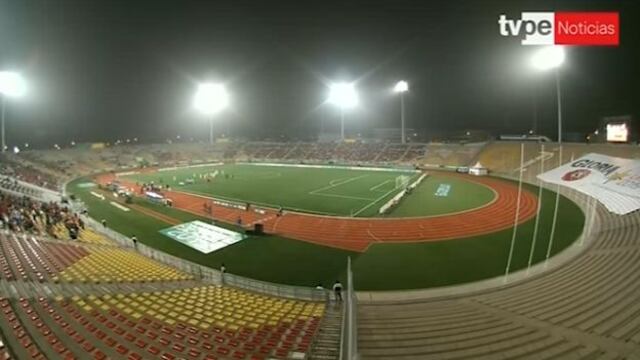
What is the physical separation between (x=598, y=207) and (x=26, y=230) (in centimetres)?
3323

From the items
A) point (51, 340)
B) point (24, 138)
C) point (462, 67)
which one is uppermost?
point (462, 67)

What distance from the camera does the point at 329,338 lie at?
33.2ft

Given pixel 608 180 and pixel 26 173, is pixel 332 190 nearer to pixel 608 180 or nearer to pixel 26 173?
pixel 608 180

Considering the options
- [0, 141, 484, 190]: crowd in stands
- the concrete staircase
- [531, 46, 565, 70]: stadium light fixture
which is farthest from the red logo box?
[0, 141, 484, 190]: crowd in stands

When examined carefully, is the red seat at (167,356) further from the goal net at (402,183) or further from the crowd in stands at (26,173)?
the crowd in stands at (26,173)

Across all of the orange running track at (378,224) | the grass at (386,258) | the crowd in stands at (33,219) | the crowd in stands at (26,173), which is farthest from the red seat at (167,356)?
the crowd in stands at (26,173)

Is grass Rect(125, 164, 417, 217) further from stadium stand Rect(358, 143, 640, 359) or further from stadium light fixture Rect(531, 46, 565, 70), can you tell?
stadium light fixture Rect(531, 46, 565, 70)

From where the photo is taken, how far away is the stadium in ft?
31.2

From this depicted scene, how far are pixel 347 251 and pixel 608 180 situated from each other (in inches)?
755

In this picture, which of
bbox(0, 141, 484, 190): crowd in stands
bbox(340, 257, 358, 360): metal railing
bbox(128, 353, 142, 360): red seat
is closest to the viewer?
bbox(340, 257, 358, 360): metal railing

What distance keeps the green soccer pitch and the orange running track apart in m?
1.67

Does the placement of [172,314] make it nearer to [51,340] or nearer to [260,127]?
[51,340]

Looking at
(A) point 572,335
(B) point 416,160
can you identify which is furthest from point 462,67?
(A) point 572,335

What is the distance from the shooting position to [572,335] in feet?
30.7
